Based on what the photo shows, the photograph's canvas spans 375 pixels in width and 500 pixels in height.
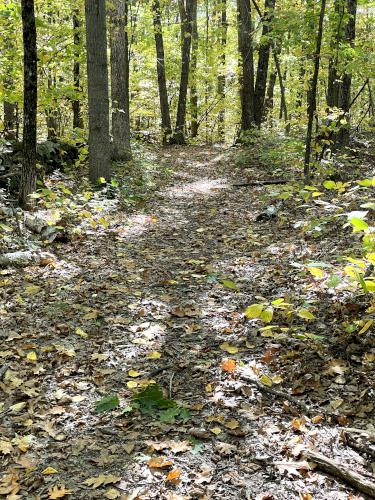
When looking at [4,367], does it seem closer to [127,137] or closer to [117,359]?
[117,359]

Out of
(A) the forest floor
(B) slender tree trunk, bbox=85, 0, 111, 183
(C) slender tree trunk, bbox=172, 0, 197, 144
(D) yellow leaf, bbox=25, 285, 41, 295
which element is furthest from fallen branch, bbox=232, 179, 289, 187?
(C) slender tree trunk, bbox=172, 0, 197, 144

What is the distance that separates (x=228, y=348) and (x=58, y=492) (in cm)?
190

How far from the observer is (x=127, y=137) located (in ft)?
40.6

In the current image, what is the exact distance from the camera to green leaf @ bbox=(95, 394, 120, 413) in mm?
3434

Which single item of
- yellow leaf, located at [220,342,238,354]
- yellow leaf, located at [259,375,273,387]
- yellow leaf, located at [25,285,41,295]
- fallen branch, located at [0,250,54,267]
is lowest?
yellow leaf, located at [220,342,238,354]

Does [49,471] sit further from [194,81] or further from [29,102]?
[194,81]

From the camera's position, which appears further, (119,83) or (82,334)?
(119,83)

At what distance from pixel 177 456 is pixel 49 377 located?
147 cm

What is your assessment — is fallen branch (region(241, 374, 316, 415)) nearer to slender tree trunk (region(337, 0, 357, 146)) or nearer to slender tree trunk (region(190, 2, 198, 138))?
slender tree trunk (region(337, 0, 357, 146))

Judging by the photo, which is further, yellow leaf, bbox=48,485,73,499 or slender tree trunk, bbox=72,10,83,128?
slender tree trunk, bbox=72,10,83,128

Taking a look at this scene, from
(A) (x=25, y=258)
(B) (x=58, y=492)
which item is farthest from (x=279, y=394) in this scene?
(A) (x=25, y=258)

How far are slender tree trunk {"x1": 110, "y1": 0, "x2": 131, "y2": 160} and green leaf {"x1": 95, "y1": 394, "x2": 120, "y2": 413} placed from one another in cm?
919

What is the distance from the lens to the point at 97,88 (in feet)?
28.8

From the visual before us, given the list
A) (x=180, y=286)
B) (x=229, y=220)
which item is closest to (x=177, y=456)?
(x=180, y=286)
